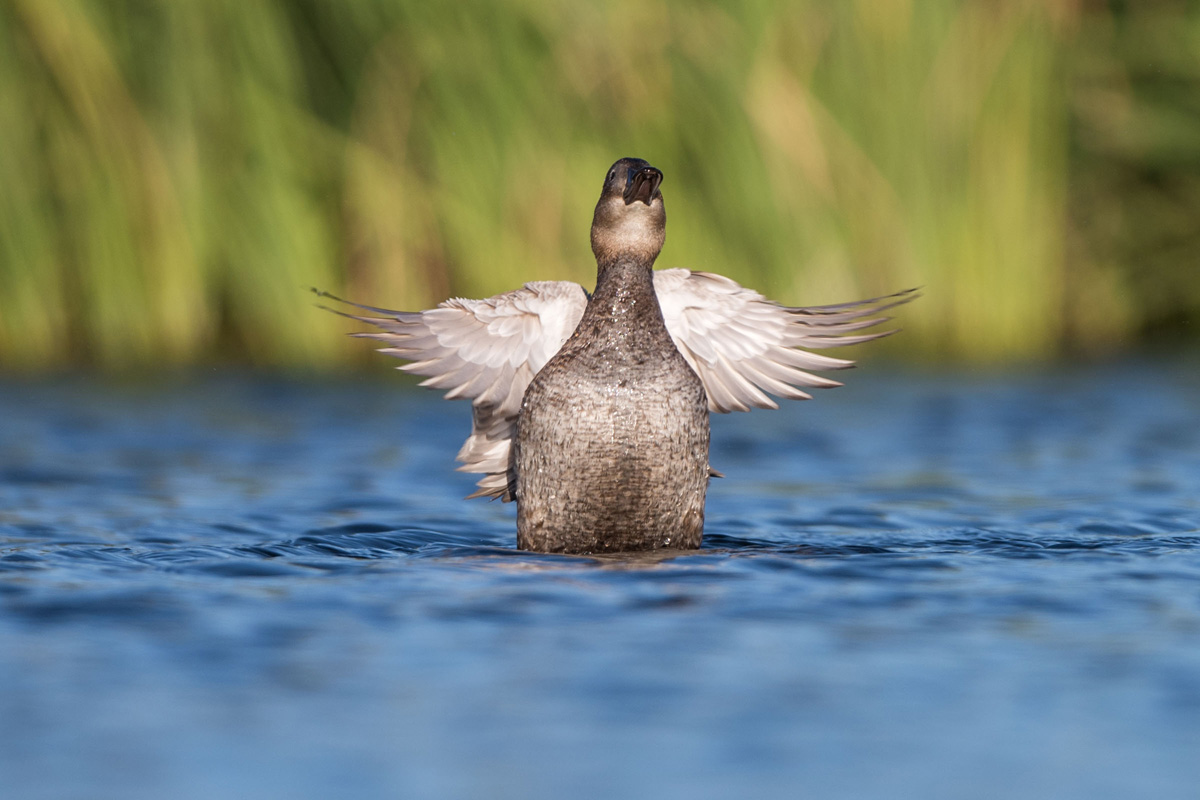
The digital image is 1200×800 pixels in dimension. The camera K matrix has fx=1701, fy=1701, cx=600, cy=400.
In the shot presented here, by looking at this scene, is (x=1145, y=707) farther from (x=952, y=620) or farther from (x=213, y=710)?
(x=213, y=710)

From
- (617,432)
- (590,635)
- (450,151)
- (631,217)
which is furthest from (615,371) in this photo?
(450,151)

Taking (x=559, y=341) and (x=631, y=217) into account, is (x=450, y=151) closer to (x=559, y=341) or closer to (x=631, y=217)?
(x=559, y=341)

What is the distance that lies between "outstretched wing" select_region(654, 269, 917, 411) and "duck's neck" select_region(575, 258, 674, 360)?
1.46 ft

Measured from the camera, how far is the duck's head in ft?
18.8

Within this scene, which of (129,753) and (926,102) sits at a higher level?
(926,102)

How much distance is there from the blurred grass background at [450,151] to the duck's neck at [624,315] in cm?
361

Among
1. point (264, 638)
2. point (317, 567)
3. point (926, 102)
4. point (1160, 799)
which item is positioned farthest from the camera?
point (926, 102)

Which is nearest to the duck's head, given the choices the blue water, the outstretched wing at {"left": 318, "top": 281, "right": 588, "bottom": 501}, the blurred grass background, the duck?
the duck

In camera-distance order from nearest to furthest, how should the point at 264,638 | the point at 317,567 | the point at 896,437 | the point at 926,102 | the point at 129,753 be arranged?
the point at 129,753 → the point at 264,638 → the point at 317,567 → the point at 896,437 → the point at 926,102

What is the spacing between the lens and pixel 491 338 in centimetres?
602

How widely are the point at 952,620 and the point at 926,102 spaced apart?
20.2 ft

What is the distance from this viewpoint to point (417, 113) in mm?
9172

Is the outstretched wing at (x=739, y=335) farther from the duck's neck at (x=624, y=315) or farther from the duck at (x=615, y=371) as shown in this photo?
the duck's neck at (x=624, y=315)

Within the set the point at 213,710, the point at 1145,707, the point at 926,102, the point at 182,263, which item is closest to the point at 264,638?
the point at 213,710
